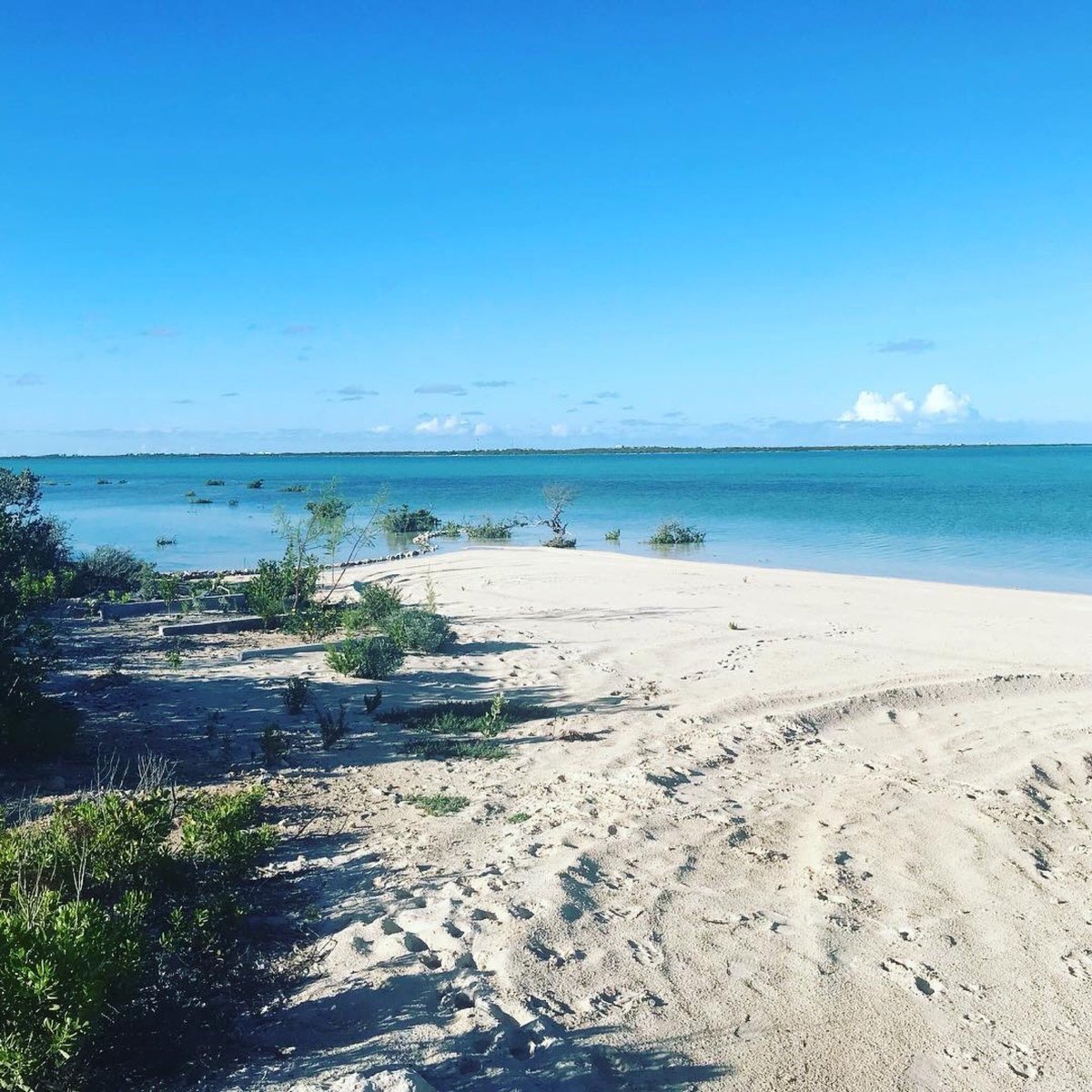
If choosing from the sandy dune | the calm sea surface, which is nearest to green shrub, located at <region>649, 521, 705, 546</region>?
the calm sea surface

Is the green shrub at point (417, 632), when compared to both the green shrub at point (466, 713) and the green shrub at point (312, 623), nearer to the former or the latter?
the green shrub at point (312, 623)

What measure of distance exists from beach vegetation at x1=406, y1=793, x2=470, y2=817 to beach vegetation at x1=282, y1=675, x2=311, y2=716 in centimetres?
254

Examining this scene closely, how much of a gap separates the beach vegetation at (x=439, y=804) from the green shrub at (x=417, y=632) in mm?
5001


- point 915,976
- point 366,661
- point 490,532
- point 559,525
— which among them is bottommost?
point 915,976

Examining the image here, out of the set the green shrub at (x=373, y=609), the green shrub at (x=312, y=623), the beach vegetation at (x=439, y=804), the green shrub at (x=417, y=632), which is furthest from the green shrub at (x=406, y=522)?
the beach vegetation at (x=439, y=804)

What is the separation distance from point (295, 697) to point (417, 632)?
299 cm

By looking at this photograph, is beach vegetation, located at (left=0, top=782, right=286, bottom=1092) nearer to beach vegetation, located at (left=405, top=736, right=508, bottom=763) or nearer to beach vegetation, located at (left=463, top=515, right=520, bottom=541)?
beach vegetation, located at (left=405, top=736, right=508, bottom=763)

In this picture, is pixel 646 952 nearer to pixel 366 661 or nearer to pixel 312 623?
pixel 366 661

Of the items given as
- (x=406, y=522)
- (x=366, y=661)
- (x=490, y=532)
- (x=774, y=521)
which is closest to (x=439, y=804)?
(x=366, y=661)

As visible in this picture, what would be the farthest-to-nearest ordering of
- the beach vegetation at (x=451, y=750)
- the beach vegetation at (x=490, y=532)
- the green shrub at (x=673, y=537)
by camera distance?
the beach vegetation at (x=490, y=532)
the green shrub at (x=673, y=537)
the beach vegetation at (x=451, y=750)

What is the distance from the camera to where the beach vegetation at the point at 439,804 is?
614cm

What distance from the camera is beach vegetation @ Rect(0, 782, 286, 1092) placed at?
290 centimetres

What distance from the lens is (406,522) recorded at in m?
37.2

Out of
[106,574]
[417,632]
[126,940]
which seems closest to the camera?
[126,940]
